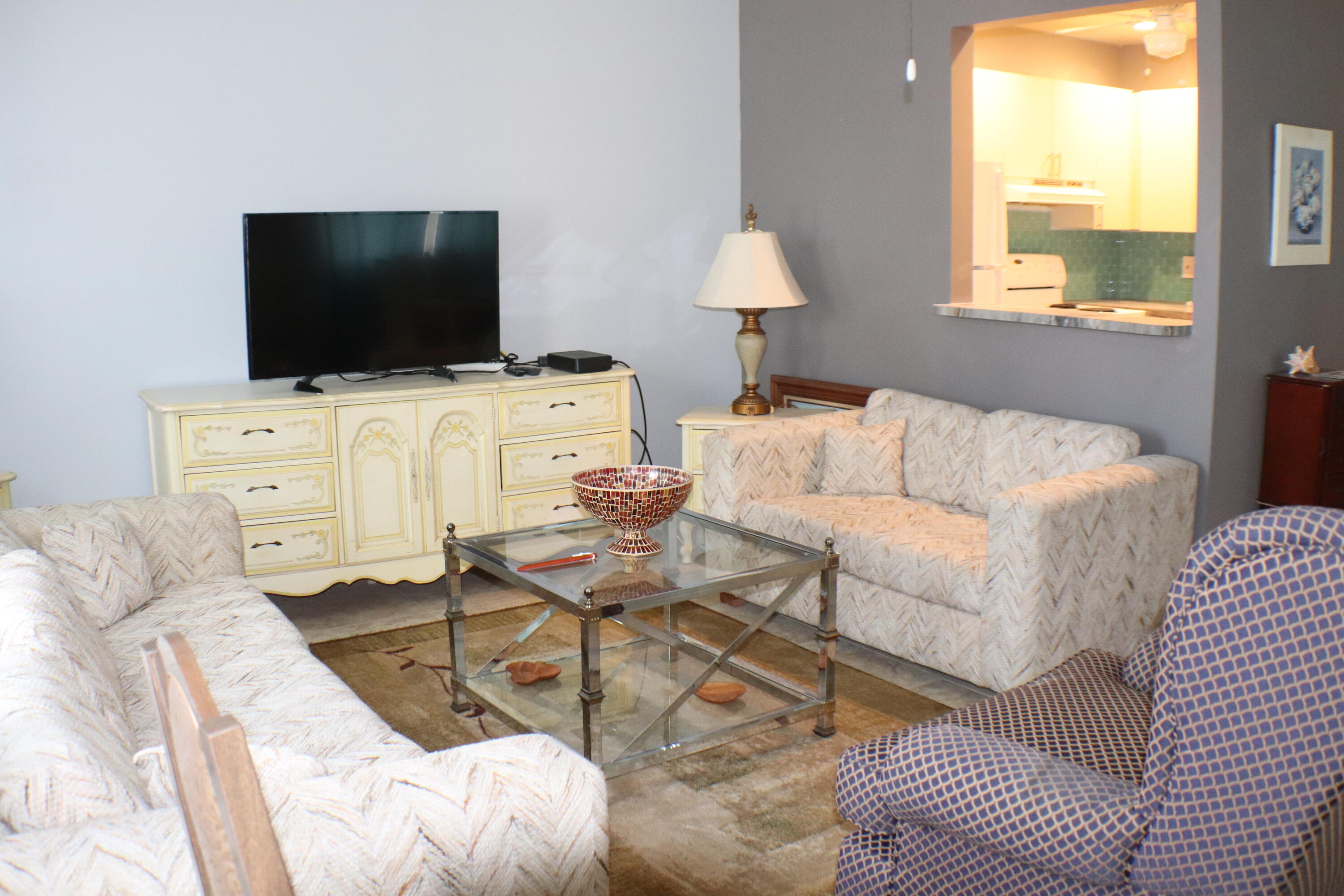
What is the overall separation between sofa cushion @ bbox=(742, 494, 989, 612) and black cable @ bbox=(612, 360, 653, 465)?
1228mm

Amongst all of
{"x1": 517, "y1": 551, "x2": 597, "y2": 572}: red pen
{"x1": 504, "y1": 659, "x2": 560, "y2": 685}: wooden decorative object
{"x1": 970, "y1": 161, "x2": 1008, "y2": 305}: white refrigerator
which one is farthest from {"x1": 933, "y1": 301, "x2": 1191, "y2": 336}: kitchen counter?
→ {"x1": 504, "y1": 659, "x2": 560, "y2": 685}: wooden decorative object

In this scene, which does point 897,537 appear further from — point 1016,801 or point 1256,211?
point 1016,801

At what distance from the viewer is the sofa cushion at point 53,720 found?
132cm

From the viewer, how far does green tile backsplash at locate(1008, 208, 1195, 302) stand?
641cm

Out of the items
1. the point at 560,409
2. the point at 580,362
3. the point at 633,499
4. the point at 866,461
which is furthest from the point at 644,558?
the point at 580,362

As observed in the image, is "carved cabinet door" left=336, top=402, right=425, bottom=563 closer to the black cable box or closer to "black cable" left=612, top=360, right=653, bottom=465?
the black cable box

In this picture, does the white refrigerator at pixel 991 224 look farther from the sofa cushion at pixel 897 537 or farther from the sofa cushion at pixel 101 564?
the sofa cushion at pixel 101 564

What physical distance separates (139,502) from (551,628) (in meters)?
1.40

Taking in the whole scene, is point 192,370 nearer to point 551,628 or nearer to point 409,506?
point 409,506

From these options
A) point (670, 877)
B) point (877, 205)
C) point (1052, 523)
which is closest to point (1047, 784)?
point (670, 877)

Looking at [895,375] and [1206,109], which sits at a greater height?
[1206,109]

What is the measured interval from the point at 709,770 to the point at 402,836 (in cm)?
162

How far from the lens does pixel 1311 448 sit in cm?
369

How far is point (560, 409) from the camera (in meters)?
4.34
